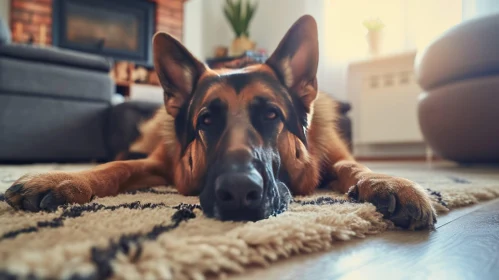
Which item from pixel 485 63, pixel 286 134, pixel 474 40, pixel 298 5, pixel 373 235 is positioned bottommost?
pixel 373 235

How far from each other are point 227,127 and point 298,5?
16.8 feet

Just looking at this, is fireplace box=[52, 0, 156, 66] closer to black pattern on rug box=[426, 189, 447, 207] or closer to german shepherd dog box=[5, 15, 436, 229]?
german shepherd dog box=[5, 15, 436, 229]

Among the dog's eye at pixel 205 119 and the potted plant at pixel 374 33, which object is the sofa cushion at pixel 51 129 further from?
the potted plant at pixel 374 33

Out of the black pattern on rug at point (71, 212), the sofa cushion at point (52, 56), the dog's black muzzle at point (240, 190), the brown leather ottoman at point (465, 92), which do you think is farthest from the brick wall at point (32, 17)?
the dog's black muzzle at point (240, 190)

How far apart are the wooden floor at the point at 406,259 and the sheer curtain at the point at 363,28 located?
4.06 meters

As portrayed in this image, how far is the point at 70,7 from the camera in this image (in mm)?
6000

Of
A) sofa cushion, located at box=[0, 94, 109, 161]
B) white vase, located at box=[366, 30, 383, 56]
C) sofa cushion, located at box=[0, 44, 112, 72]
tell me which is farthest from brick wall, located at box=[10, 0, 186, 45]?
white vase, located at box=[366, 30, 383, 56]

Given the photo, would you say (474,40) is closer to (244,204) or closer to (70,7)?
(244,204)

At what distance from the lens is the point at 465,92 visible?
260cm

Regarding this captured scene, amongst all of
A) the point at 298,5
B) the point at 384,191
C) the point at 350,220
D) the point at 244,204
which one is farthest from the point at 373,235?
the point at 298,5

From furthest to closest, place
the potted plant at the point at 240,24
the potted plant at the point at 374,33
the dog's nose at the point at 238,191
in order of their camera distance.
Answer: the potted plant at the point at 240,24
the potted plant at the point at 374,33
the dog's nose at the point at 238,191

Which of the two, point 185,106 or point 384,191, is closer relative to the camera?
point 384,191

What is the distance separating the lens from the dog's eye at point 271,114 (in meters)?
1.09

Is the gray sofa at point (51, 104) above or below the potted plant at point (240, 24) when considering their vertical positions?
below
